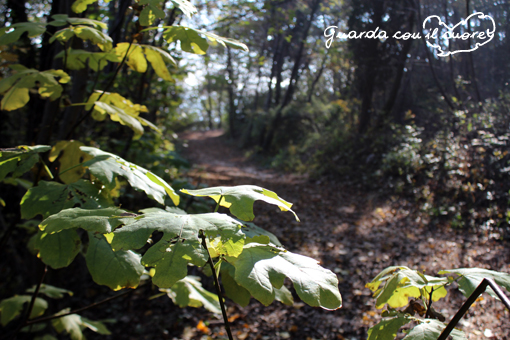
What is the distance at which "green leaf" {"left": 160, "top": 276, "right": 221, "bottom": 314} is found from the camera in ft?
4.84

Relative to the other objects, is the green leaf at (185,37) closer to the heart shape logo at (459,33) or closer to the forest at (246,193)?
the forest at (246,193)

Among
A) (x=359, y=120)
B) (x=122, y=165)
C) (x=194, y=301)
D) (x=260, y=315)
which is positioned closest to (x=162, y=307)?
(x=260, y=315)

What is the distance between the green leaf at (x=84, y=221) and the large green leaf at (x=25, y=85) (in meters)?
0.74

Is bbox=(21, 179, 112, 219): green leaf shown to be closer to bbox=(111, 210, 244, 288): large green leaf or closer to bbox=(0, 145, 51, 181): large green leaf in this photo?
bbox=(0, 145, 51, 181): large green leaf

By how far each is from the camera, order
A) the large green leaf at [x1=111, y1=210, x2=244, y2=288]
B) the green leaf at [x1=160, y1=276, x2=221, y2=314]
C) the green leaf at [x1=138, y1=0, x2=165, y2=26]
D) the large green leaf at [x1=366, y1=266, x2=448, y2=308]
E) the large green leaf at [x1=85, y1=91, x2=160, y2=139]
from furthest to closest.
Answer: the green leaf at [x1=160, y1=276, x2=221, y2=314] < the large green leaf at [x1=85, y1=91, x2=160, y2=139] < the green leaf at [x1=138, y1=0, x2=165, y2=26] < the large green leaf at [x1=366, y1=266, x2=448, y2=308] < the large green leaf at [x1=111, y1=210, x2=244, y2=288]

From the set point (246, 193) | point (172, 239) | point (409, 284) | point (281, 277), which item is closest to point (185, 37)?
point (246, 193)

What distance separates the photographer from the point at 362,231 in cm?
514

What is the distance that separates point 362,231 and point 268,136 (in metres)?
11.1

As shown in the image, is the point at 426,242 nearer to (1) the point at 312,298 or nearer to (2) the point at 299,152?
(1) the point at 312,298

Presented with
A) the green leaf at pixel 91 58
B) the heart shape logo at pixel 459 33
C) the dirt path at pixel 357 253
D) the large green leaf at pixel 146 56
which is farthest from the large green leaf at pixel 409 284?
the heart shape logo at pixel 459 33

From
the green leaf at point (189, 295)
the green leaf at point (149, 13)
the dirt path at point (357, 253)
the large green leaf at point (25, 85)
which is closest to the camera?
the green leaf at point (149, 13)

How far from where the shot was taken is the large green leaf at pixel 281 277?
598 millimetres

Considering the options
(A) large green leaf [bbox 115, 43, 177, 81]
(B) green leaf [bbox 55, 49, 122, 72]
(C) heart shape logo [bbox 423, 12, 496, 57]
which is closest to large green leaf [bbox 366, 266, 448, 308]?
(A) large green leaf [bbox 115, 43, 177, 81]

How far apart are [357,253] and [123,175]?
406 cm
